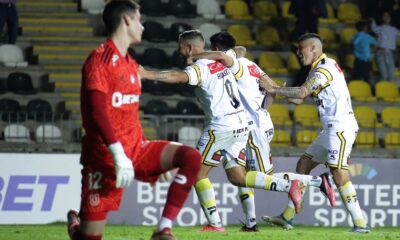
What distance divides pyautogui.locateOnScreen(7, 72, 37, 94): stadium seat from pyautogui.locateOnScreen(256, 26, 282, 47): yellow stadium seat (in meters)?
5.62

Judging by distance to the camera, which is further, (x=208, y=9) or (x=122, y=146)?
(x=208, y=9)

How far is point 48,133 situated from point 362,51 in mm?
7835

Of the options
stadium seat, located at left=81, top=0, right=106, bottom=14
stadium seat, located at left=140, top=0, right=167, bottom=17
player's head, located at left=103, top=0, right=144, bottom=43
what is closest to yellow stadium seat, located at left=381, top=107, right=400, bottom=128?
stadium seat, located at left=140, top=0, right=167, bottom=17

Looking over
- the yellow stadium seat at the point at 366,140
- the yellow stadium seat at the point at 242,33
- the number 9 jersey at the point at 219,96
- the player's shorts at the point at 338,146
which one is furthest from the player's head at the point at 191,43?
the yellow stadium seat at the point at 242,33

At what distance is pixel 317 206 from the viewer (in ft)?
57.0

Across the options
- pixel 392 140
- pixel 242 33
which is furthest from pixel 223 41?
pixel 242 33

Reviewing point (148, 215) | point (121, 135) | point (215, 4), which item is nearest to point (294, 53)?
point (215, 4)

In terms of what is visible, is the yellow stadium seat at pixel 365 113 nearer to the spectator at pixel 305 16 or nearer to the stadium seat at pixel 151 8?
the spectator at pixel 305 16

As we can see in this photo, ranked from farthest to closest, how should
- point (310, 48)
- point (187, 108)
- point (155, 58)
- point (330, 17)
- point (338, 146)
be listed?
point (330, 17)
point (155, 58)
point (187, 108)
point (310, 48)
point (338, 146)

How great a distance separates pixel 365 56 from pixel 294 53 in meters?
1.60

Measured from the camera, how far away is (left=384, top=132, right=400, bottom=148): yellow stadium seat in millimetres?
20078

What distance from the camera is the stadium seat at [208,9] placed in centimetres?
2366

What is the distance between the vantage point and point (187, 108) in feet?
67.8

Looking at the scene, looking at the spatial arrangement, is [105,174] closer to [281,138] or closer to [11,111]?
[11,111]
